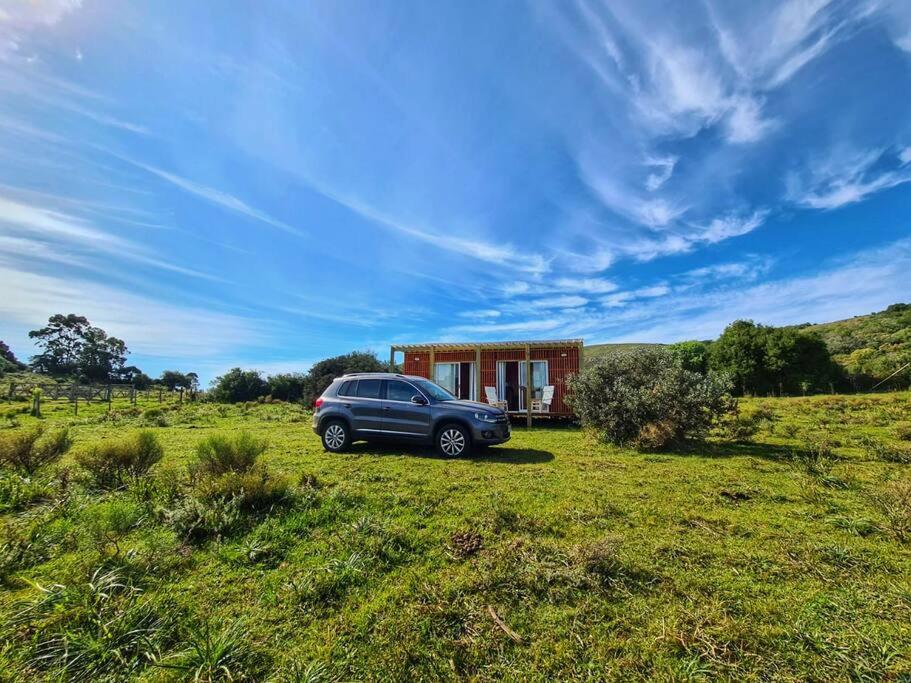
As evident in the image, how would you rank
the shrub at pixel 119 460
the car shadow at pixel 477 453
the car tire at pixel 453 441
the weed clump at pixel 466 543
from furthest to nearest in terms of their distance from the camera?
the car tire at pixel 453 441, the car shadow at pixel 477 453, the shrub at pixel 119 460, the weed clump at pixel 466 543

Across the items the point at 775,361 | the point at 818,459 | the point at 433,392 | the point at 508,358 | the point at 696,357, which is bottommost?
the point at 818,459

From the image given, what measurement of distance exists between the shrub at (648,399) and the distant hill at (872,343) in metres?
22.6

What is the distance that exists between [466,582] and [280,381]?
37764mm

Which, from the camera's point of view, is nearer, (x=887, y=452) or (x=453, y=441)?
(x=887, y=452)

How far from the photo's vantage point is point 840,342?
118 ft

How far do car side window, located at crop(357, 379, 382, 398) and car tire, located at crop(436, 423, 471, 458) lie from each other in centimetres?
167

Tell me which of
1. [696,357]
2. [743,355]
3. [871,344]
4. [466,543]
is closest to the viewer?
[466,543]

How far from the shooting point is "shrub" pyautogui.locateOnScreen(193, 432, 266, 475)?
16.0 feet

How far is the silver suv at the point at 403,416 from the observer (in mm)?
7727

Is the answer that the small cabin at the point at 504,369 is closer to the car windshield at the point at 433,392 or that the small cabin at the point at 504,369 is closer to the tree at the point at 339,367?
the car windshield at the point at 433,392

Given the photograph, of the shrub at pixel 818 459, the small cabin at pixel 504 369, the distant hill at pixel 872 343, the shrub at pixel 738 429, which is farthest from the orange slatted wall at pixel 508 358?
the distant hill at pixel 872 343

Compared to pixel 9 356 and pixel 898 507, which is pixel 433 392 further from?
pixel 9 356

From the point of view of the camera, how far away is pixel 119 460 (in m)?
5.23

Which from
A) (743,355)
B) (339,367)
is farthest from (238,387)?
(743,355)
